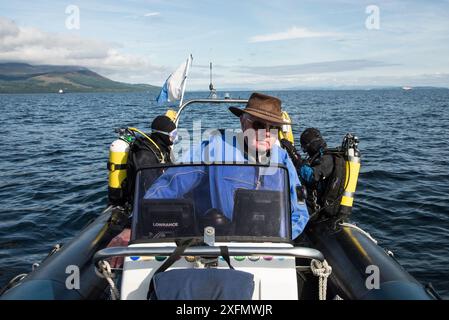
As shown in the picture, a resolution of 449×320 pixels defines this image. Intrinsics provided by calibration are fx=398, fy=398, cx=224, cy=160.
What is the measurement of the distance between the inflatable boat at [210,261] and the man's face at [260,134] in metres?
0.54

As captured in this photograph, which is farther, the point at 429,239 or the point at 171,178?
the point at 429,239

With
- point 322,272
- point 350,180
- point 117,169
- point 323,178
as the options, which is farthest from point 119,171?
point 322,272

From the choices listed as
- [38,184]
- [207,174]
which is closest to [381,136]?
[38,184]

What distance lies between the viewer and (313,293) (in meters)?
3.97

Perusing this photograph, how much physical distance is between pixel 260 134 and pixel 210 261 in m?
1.45

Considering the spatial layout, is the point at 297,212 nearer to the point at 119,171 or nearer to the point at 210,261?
the point at 210,261

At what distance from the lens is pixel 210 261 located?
10.00 feet

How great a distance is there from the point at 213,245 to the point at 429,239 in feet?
19.3

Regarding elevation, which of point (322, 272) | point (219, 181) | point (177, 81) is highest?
point (177, 81)

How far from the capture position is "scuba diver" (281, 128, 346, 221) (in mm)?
5547

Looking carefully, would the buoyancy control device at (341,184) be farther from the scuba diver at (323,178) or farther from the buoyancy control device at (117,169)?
the buoyancy control device at (117,169)

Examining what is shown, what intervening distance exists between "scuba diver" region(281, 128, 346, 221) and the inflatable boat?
5.06ft

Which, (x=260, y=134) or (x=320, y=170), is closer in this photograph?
(x=260, y=134)
